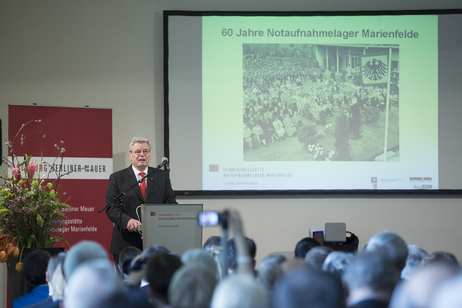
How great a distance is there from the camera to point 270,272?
1.68m

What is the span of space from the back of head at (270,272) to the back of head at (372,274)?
0.29m

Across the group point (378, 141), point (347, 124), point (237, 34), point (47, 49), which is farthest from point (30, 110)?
point (378, 141)

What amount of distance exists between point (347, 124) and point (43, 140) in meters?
3.48

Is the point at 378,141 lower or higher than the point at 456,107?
lower

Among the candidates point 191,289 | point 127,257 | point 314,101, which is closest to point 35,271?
point 127,257

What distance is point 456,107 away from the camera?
17.4ft

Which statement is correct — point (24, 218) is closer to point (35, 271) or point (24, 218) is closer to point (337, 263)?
point (35, 271)

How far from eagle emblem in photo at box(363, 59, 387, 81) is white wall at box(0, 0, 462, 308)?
1.48 metres

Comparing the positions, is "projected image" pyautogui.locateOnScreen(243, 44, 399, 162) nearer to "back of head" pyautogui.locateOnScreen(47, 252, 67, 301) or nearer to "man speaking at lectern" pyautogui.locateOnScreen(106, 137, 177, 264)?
"man speaking at lectern" pyautogui.locateOnScreen(106, 137, 177, 264)

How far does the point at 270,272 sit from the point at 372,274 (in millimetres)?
427

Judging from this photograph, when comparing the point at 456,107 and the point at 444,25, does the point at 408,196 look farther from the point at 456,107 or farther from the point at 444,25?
the point at 444,25

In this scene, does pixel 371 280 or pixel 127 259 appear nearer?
pixel 371 280

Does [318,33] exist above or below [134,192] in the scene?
above

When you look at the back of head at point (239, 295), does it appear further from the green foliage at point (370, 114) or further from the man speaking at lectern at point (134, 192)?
the green foliage at point (370, 114)
